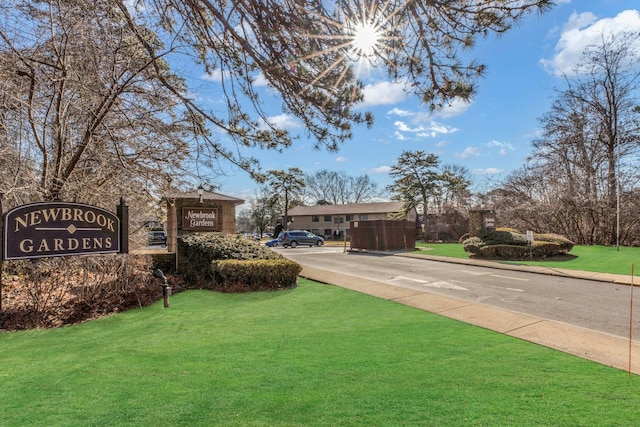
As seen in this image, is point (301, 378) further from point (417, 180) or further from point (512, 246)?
point (417, 180)

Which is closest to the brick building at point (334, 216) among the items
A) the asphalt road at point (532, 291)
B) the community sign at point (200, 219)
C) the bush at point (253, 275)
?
the asphalt road at point (532, 291)

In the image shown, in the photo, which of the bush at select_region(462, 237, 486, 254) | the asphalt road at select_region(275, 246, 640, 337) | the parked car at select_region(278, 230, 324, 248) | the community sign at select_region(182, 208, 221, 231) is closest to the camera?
the asphalt road at select_region(275, 246, 640, 337)

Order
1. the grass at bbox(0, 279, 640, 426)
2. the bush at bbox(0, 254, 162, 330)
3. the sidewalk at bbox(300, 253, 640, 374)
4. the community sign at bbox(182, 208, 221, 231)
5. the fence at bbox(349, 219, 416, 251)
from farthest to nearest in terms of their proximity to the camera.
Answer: the fence at bbox(349, 219, 416, 251) < the community sign at bbox(182, 208, 221, 231) < the bush at bbox(0, 254, 162, 330) < the sidewalk at bbox(300, 253, 640, 374) < the grass at bbox(0, 279, 640, 426)

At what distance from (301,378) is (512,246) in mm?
A: 15552

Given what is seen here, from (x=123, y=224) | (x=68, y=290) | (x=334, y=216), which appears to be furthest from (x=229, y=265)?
(x=334, y=216)

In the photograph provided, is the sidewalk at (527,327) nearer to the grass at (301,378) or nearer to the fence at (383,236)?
the grass at (301,378)

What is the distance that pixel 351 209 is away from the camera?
54.6 m

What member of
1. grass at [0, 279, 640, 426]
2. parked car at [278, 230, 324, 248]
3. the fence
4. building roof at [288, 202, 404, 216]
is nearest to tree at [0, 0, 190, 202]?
grass at [0, 279, 640, 426]

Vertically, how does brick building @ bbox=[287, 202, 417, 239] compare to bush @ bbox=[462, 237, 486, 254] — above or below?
above

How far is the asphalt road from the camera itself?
21.0 ft

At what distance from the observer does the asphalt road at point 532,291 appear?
6387 mm

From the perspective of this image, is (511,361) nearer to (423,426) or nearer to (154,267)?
(423,426)

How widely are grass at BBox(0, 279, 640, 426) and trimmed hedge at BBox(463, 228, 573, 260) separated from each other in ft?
40.3

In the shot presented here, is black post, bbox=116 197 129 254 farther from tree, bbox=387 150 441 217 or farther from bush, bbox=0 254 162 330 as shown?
tree, bbox=387 150 441 217
